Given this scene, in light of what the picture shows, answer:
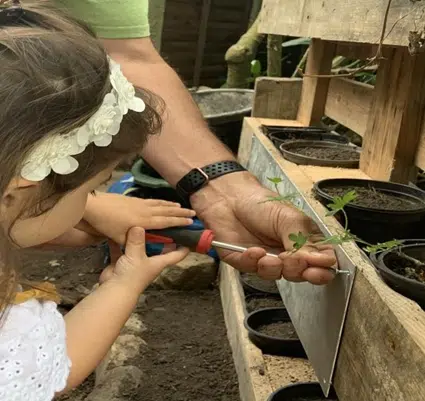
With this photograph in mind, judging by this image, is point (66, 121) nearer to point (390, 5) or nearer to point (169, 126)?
point (169, 126)

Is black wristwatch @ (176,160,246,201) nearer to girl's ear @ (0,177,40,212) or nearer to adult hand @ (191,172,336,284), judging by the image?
adult hand @ (191,172,336,284)

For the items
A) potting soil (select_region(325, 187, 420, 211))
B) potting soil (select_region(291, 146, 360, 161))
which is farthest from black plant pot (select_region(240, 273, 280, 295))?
potting soil (select_region(325, 187, 420, 211))

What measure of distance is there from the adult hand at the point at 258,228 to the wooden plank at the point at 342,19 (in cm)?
52

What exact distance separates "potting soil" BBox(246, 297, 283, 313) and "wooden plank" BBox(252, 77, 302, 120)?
115 cm

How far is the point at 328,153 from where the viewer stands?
2.63 metres

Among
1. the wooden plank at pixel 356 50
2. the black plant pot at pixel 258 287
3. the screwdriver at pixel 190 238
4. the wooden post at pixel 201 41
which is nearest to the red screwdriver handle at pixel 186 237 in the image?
the screwdriver at pixel 190 238

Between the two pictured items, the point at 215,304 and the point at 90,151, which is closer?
the point at 90,151

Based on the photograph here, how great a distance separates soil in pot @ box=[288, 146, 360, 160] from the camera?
101 inches

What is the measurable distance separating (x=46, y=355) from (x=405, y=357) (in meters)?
0.58

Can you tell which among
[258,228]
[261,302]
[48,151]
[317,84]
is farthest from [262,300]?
[48,151]

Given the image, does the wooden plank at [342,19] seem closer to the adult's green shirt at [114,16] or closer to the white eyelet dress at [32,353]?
the adult's green shirt at [114,16]

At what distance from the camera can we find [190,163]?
6.39 ft

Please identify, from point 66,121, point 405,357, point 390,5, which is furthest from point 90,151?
point 390,5

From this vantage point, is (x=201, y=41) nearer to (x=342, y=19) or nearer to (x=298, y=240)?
(x=342, y=19)
